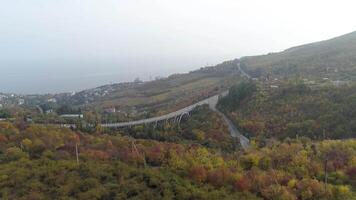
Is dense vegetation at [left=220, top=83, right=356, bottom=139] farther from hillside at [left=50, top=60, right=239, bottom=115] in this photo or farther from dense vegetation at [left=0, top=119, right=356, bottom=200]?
→ hillside at [left=50, top=60, right=239, bottom=115]

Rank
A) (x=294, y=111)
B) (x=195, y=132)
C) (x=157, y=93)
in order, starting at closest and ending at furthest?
1. (x=195, y=132)
2. (x=294, y=111)
3. (x=157, y=93)

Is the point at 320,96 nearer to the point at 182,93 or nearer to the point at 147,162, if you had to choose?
the point at 147,162

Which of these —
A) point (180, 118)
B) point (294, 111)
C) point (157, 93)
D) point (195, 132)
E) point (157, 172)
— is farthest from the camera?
point (157, 93)

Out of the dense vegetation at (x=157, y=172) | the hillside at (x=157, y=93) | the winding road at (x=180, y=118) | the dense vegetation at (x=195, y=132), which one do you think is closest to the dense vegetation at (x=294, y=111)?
the winding road at (x=180, y=118)

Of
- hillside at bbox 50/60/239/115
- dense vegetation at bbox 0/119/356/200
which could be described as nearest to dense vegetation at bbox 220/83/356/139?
dense vegetation at bbox 0/119/356/200

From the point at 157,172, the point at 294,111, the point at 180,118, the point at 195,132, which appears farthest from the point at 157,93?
Answer: the point at 157,172

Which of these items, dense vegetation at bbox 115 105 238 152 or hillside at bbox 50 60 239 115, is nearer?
dense vegetation at bbox 115 105 238 152

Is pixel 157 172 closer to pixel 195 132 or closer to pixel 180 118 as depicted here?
pixel 195 132

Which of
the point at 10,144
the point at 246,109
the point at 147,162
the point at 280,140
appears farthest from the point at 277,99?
the point at 10,144

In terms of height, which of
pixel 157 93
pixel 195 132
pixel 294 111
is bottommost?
pixel 195 132
